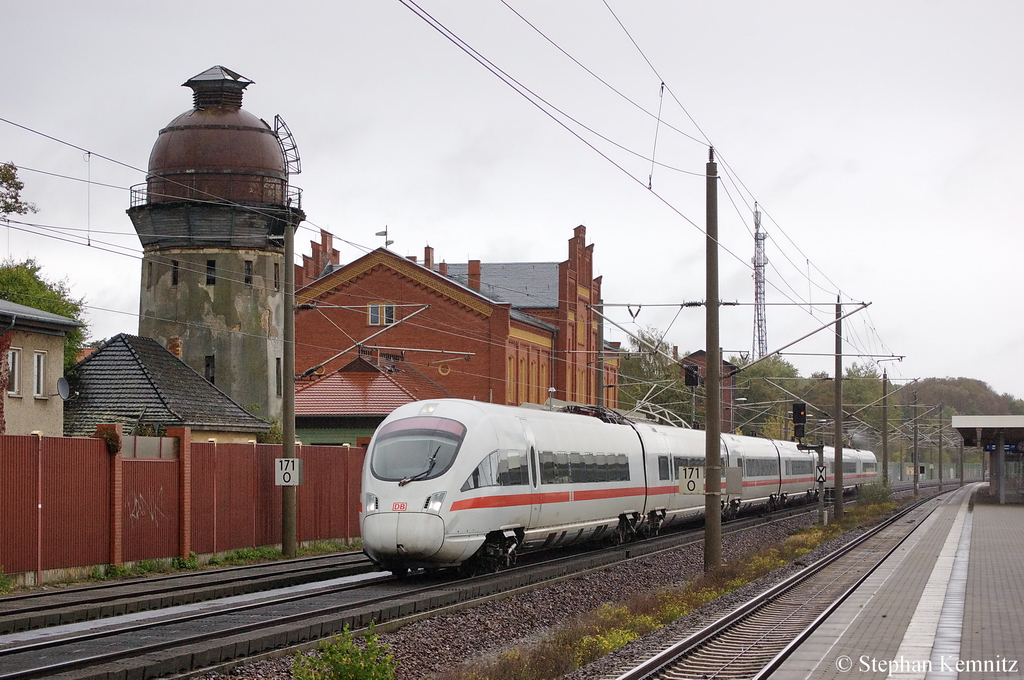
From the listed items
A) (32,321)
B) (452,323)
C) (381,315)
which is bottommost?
(32,321)

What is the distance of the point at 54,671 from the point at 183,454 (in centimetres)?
1326

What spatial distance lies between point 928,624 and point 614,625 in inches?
163

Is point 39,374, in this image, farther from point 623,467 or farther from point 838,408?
point 838,408

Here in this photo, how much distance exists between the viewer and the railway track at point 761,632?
43.2 feet

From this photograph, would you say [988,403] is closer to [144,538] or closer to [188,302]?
[188,302]

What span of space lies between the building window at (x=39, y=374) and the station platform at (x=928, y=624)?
873 inches

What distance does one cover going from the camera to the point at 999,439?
201 feet

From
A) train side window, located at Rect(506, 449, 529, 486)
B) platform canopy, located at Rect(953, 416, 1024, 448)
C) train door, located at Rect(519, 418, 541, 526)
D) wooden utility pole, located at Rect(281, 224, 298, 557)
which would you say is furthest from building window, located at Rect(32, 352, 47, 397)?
platform canopy, located at Rect(953, 416, 1024, 448)

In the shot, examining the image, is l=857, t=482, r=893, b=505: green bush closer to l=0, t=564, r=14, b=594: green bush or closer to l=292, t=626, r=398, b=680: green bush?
l=0, t=564, r=14, b=594: green bush

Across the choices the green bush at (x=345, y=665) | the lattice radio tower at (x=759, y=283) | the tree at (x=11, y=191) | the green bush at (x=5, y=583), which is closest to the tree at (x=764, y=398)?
the lattice radio tower at (x=759, y=283)

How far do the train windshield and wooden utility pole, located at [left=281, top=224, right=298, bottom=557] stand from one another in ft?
19.7

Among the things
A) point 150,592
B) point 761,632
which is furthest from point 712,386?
point 150,592

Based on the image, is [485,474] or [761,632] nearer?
[761,632]

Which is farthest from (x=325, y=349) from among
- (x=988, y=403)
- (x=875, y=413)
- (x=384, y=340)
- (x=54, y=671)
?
(x=988, y=403)
